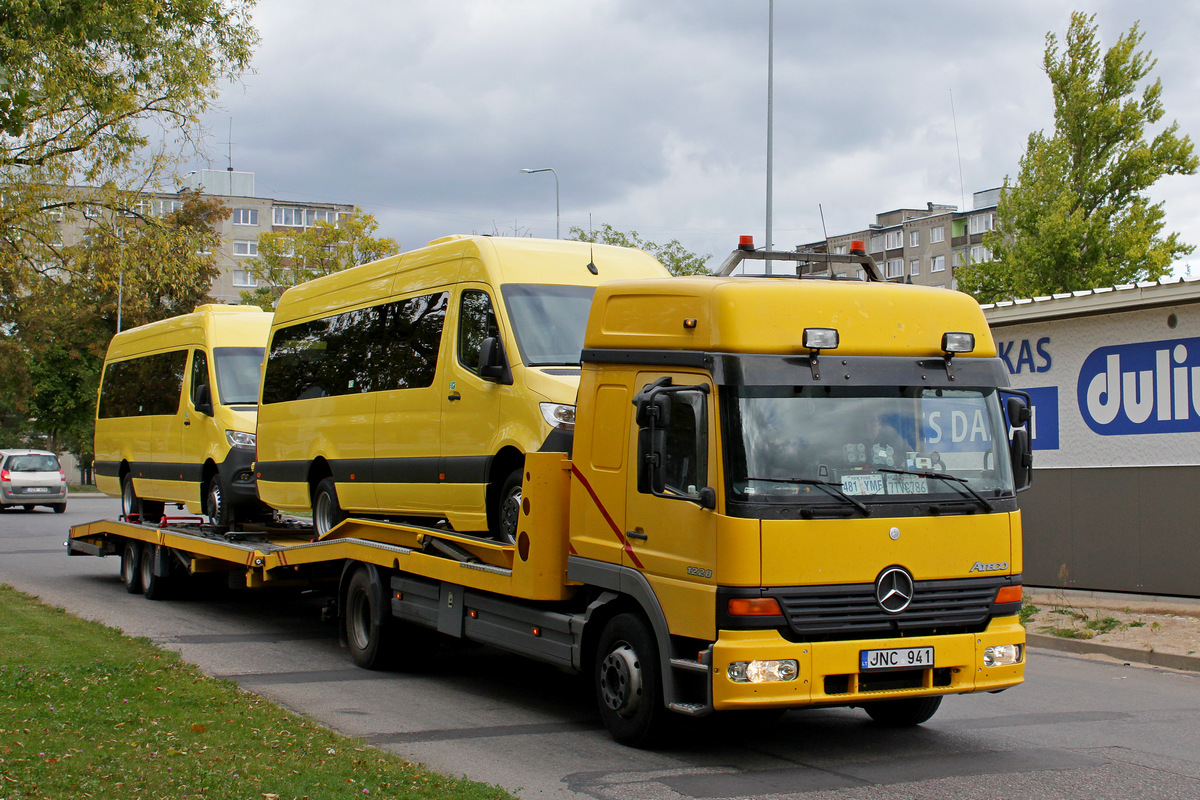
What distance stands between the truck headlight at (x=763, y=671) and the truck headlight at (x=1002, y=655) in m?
1.22

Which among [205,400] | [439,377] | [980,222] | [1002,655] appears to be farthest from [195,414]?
[980,222]

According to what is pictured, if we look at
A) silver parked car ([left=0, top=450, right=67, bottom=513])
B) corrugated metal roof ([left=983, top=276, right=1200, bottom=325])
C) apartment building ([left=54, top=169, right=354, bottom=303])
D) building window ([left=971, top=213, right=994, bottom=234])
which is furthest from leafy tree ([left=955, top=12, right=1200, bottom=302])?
apartment building ([left=54, top=169, right=354, bottom=303])

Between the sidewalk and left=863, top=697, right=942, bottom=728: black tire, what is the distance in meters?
4.40

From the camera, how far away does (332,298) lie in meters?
12.0

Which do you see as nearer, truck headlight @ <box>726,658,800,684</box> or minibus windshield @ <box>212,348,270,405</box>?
truck headlight @ <box>726,658,800,684</box>

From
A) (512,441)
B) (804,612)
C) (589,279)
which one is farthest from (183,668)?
(804,612)

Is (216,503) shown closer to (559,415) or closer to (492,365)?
(492,365)

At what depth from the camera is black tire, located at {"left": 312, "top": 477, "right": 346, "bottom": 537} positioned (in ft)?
38.5

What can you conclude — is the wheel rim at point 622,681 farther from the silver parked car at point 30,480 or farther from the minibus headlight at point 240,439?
the silver parked car at point 30,480

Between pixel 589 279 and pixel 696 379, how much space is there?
298 centimetres

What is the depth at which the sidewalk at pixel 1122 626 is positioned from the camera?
11.2 metres

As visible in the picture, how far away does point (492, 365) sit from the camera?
8.81 m

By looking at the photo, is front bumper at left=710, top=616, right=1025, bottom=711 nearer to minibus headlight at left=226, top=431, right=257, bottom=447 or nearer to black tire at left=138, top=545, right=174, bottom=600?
minibus headlight at left=226, top=431, right=257, bottom=447

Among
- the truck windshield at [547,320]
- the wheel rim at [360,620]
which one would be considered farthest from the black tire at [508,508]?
the wheel rim at [360,620]
